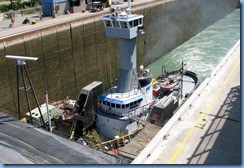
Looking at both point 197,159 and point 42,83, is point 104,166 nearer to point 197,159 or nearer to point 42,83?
point 197,159

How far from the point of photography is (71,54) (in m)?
30.0

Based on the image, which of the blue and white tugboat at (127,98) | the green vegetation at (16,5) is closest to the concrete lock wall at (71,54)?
the blue and white tugboat at (127,98)

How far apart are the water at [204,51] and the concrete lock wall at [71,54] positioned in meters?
2.50

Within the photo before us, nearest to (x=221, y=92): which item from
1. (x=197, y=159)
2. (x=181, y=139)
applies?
(x=181, y=139)

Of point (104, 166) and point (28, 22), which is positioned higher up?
point (28, 22)

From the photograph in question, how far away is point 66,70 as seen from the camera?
29.5 meters

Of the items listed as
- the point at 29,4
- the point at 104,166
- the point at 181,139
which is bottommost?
the point at 104,166

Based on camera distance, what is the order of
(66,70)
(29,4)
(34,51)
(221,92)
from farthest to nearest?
1. (29,4)
2. (66,70)
3. (34,51)
4. (221,92)

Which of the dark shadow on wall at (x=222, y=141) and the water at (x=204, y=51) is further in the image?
the water at (x=204, y=51)

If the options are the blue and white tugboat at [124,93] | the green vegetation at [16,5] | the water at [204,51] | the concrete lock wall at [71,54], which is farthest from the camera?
the green vegetation at [16,5]

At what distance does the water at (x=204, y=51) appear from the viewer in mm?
41906

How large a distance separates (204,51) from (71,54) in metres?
26.6

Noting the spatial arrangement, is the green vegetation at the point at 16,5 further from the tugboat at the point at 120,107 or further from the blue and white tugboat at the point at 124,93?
the blue and white tugboat at the point at 124,93

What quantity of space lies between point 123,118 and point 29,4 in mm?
43544
